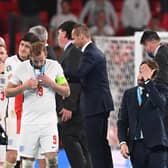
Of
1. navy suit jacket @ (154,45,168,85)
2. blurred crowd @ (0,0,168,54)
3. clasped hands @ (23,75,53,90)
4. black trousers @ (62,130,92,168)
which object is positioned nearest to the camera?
clasped hands @ (23,75,53,90)

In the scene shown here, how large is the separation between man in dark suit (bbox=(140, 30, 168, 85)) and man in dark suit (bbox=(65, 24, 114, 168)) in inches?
25.8

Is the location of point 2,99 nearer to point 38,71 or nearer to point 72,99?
point 72,99

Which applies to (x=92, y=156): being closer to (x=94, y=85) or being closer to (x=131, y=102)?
(x=94, y=85)

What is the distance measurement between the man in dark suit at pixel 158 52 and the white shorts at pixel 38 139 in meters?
1.29

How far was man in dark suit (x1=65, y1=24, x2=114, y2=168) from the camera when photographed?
1124 cm

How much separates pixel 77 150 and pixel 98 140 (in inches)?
11.4

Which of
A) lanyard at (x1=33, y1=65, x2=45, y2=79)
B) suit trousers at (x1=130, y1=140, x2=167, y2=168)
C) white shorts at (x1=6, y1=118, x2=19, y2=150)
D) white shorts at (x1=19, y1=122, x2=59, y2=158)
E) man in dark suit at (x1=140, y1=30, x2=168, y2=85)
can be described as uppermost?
man in dark suit at (x1=140, y1=30, x2=168, y2=85)

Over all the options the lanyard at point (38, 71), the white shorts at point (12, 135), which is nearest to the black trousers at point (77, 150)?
the white shorts at point (12, 135)

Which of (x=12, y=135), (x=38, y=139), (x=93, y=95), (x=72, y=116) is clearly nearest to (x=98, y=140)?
(x=72, y=116)

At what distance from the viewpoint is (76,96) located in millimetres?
11336

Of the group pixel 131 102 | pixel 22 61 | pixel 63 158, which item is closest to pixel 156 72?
pixel 131 102

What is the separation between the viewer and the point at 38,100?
33.0 feet

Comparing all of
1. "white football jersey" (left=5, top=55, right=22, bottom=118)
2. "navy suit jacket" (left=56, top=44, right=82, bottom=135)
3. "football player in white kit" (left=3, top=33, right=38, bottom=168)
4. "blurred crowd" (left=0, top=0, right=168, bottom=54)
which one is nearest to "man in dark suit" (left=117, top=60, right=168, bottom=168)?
"navy suit jacket" (left=56, top=44, right=82, bottom=135)

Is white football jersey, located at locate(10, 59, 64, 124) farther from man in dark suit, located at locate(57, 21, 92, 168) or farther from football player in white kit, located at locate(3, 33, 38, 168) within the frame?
man in dark suit, located at locate(57, 21, 92, 168)
